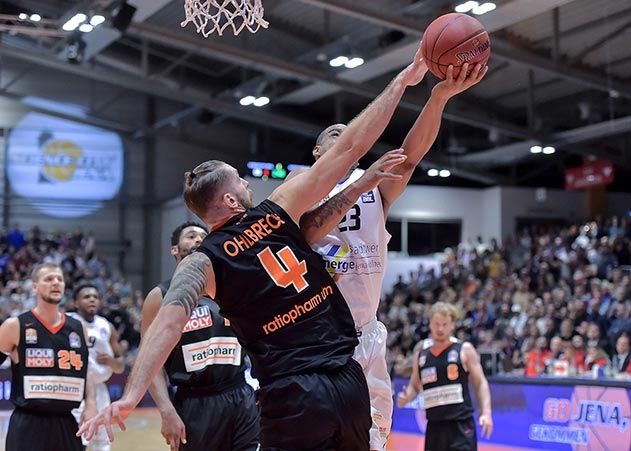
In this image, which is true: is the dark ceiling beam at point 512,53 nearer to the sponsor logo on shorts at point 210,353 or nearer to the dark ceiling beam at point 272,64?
the dark ceiling beam at point 272,64

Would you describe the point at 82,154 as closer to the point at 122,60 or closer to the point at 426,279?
the point at 122,60

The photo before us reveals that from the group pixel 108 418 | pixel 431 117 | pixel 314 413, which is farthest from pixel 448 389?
pixel 108 418

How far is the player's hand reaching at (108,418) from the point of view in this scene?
298cm

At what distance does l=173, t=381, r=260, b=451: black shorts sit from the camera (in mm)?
5625

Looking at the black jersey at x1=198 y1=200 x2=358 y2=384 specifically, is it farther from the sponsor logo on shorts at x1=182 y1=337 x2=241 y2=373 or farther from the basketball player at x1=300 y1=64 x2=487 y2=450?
the sponsor logo on shorts at x1=182 y1=337 x2=241 y2=373

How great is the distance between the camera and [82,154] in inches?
1078

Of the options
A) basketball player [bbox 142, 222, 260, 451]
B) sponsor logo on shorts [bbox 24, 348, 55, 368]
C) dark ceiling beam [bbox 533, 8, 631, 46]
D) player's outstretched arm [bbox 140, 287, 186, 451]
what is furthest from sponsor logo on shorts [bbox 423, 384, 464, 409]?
dark ceiling beam [bbox 533, 8, 631, 46]

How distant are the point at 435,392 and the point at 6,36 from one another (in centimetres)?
1958

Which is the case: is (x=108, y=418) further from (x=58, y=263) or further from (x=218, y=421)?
(x=58, y=263)

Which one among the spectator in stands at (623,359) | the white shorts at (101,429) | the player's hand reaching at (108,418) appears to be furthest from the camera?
the spectator in stands at (623,359)

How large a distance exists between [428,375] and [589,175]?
17.7 metres

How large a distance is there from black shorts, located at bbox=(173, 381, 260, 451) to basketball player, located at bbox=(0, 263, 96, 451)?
1.25 meters

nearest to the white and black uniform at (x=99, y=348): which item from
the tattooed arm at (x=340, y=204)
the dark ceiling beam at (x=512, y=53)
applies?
the tattooed arm at (x=340, y=204)

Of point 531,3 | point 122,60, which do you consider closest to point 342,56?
point 531,3
